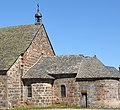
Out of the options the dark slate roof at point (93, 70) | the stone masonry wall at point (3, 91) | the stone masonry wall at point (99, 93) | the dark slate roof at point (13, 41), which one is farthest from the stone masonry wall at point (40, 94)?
the dark slate roof at point (93, 70)

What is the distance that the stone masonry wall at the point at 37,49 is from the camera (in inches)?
1630

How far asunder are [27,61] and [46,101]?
235 inches

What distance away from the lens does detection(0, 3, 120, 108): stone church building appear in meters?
38.8

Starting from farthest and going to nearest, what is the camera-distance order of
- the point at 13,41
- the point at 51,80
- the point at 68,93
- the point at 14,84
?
the point at 13,41, the point at 51,80, the point at 68,93, the point at 14,84

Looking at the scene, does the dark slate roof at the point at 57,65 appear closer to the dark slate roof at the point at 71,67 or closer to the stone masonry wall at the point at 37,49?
the dark slate roof at the point at 71,67

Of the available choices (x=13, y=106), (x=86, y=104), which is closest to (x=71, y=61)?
(x=86, y=104)

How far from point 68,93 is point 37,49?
8.15 m

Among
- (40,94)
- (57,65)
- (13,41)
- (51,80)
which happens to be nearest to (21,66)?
(51,80)

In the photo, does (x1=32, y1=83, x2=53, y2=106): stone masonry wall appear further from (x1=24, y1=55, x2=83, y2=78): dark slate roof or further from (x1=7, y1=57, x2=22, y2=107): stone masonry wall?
(x1=7, y1=57, x2=22, y2=107): stone masonry wall

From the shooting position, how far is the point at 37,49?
44.0 metres

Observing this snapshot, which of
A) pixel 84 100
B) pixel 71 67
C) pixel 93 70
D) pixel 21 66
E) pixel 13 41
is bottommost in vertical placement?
pixel 84 100

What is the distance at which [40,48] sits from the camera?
147 feet

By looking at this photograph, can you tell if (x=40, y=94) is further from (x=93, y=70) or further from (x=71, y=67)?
(x=93, y=70)

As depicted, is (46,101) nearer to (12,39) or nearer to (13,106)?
(13,106)
